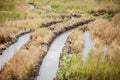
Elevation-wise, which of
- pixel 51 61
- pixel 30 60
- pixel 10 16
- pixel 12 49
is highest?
pixel 10 16

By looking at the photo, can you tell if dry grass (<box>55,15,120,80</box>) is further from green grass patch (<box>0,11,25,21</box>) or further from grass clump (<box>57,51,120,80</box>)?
green grass patch (<box>0,11,25,21</box>)

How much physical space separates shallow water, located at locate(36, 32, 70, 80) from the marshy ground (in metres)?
0.35

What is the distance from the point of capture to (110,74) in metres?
15.6

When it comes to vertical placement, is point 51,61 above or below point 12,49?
below

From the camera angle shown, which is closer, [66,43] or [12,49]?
[12,49]

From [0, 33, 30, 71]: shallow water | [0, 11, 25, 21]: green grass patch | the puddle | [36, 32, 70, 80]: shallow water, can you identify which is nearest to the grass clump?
[36, 32, 70, 80]: shallow water

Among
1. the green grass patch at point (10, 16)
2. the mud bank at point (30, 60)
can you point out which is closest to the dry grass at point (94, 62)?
the mud bank at point (30, 60)

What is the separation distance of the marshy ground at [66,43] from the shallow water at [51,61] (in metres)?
0.35

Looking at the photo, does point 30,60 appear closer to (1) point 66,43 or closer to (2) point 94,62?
(2) point 94,62

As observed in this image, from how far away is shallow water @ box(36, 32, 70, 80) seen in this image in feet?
53.9

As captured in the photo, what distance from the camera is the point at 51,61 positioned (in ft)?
60.7

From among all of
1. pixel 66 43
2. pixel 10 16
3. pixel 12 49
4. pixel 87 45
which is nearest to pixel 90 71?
pixel 66 43

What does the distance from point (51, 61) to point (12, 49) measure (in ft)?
12.6

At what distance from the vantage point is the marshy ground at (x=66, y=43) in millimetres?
15766
